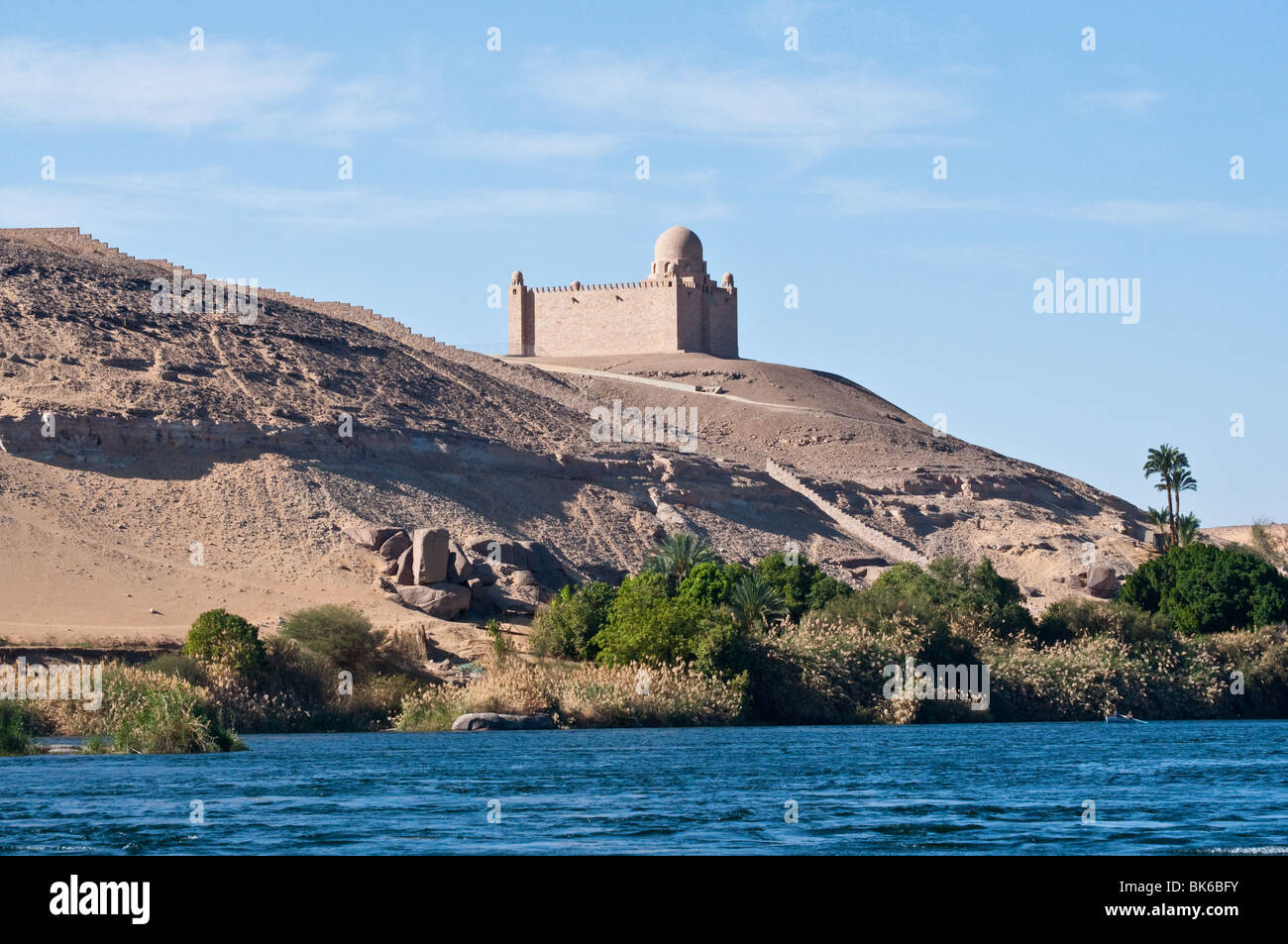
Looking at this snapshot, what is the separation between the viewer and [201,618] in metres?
34.6

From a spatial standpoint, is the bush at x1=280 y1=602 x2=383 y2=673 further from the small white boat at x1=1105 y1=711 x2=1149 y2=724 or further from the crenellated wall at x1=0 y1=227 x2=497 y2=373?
the crenellated wall at x1=0 y1=227 x2=497 y2=373

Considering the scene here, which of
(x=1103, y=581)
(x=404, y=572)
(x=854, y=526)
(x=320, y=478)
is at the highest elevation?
(x=320, y=478)

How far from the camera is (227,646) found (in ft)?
110

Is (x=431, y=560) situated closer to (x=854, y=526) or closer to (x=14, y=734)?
(x=14, y=734)

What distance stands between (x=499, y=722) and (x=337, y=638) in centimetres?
494

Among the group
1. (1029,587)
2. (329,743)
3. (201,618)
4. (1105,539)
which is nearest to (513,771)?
(329,743)

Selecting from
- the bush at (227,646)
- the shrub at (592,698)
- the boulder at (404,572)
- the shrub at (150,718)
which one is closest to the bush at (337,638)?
the bush at (227,646)

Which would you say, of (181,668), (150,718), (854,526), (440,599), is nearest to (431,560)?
(440,599)

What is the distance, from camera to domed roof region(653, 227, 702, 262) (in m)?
97.2

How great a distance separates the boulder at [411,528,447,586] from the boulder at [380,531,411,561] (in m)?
1.91

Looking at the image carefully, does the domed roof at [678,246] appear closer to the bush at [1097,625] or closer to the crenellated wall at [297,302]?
the crenellated wall at [297,302]

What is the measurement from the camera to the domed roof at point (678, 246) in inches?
3829

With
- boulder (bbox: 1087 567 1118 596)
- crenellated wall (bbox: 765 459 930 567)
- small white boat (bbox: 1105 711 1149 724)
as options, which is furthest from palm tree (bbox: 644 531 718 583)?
boulder (bbox: 1087 567 1118 596)

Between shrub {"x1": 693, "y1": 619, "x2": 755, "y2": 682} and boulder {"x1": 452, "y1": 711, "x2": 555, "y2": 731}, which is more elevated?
shrub {"x1": 693, "y1": 619, "x2": 755, "y2": 682}
